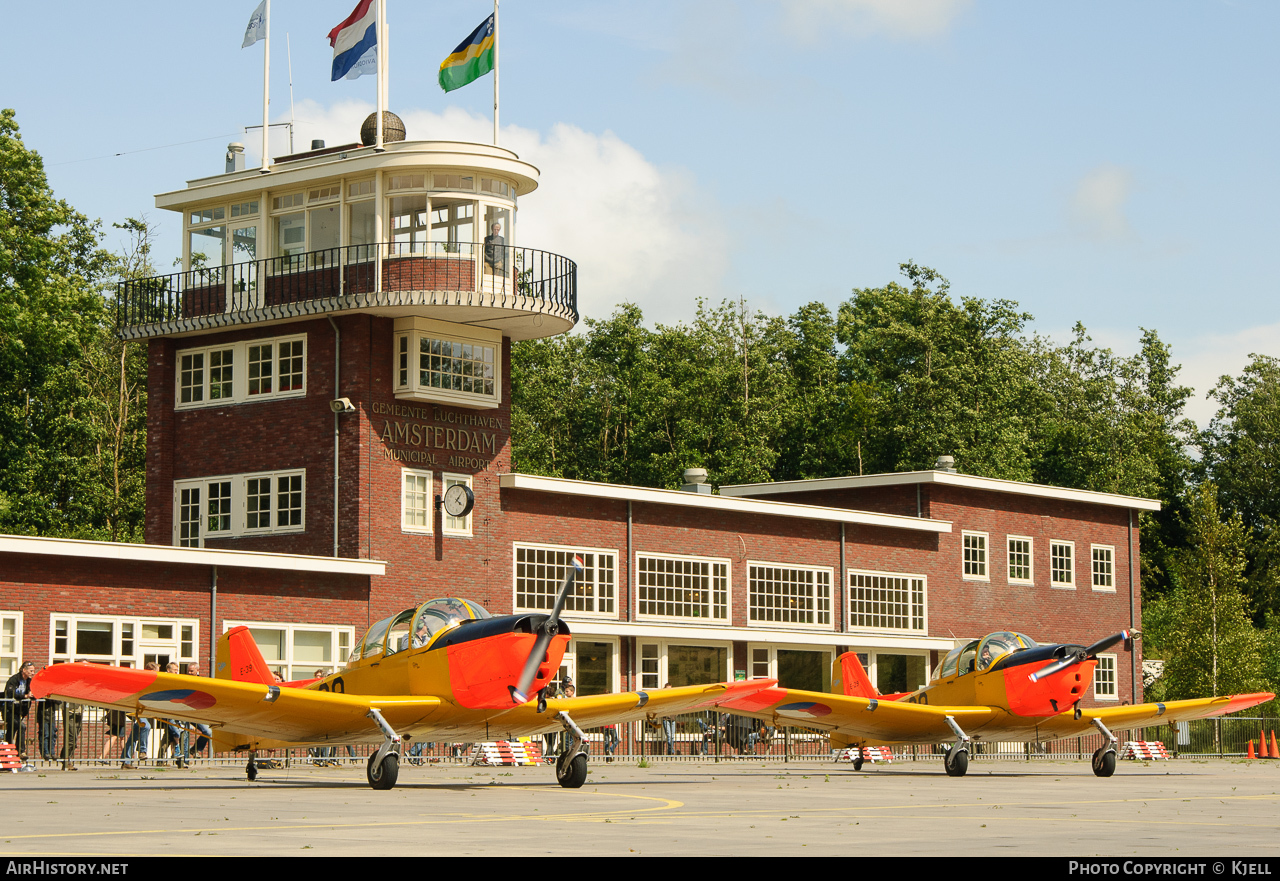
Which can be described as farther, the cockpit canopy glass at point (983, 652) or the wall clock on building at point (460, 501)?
the wall clock on building at point (460, 501)

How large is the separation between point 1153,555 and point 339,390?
5117 cm

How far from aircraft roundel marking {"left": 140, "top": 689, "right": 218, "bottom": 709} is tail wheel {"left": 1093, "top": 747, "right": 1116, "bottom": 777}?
14.0m

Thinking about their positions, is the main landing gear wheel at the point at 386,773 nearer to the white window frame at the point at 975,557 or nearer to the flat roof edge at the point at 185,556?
the flat roof edge at the point at 185,556

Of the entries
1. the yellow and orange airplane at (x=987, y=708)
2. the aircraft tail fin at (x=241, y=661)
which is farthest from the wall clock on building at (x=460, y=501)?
the aircraft tail fin at (x=241, y=661)

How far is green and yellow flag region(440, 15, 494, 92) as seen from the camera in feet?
114

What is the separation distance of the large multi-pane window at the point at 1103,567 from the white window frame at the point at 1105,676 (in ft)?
6.93

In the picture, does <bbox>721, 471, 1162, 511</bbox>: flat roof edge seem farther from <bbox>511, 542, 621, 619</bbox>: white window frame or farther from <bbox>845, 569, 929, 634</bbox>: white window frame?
<bbox>511, 542, 621, 619</bbox>: white window frame

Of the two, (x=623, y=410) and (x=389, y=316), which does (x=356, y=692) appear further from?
(x=623, y=410)

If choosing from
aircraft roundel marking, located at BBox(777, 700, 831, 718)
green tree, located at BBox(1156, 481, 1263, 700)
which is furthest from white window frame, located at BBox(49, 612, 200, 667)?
green tree, located at BBox(1156, 481, 1263, 700)

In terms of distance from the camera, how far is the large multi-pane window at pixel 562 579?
34438mm

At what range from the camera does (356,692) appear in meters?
20.5

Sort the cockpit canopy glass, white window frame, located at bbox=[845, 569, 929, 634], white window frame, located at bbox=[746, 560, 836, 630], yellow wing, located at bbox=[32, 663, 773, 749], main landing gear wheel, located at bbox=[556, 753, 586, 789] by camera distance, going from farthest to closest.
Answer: white window frame, located at bbox=[845, 569, 929, 634] < white window frame, located at bbox=[746, 560, 836, 630] < the cockpit canopy glass < main landing gear wheel, located at bbox=[556, 753, 586, 789] < yellow wing, located at bbox=[32, 663, 773, 749]

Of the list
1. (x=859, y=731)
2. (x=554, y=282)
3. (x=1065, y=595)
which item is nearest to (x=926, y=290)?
(x=1065, y=595)

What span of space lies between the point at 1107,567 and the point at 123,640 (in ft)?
99.0
